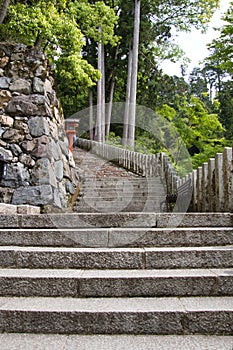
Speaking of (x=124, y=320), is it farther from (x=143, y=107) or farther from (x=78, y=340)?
(x=143, y=107)

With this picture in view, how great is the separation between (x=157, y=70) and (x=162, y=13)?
10.8 ft

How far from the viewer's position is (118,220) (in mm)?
3020

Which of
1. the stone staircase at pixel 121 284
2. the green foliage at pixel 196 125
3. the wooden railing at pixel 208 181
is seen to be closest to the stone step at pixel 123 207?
the wooden railing at pixel 208 181

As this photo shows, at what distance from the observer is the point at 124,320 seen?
191 centimetres

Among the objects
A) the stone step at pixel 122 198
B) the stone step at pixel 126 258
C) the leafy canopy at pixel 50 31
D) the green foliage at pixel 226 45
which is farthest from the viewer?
the green foliage at pixel 226 45

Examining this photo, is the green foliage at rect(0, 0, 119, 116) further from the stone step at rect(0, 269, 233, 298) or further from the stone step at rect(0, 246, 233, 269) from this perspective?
the stone step at rect(0, 269, 233, 298)

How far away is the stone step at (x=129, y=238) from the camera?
2.64 metres

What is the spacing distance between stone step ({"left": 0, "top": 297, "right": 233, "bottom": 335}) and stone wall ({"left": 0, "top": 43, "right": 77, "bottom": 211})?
3.46 m

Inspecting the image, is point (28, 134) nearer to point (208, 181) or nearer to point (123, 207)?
point (123, 207)

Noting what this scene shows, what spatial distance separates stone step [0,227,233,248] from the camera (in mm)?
2641

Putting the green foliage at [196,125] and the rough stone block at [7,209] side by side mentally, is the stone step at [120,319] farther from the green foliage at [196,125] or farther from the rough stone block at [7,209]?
the green foliage at [196,125]

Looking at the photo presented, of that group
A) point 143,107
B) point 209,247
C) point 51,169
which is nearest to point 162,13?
point 143,107

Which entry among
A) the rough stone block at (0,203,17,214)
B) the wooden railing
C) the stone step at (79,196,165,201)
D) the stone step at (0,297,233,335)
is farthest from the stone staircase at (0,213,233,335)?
the stone step at (79,196,165,201)

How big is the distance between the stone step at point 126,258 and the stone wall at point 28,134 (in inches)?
116
